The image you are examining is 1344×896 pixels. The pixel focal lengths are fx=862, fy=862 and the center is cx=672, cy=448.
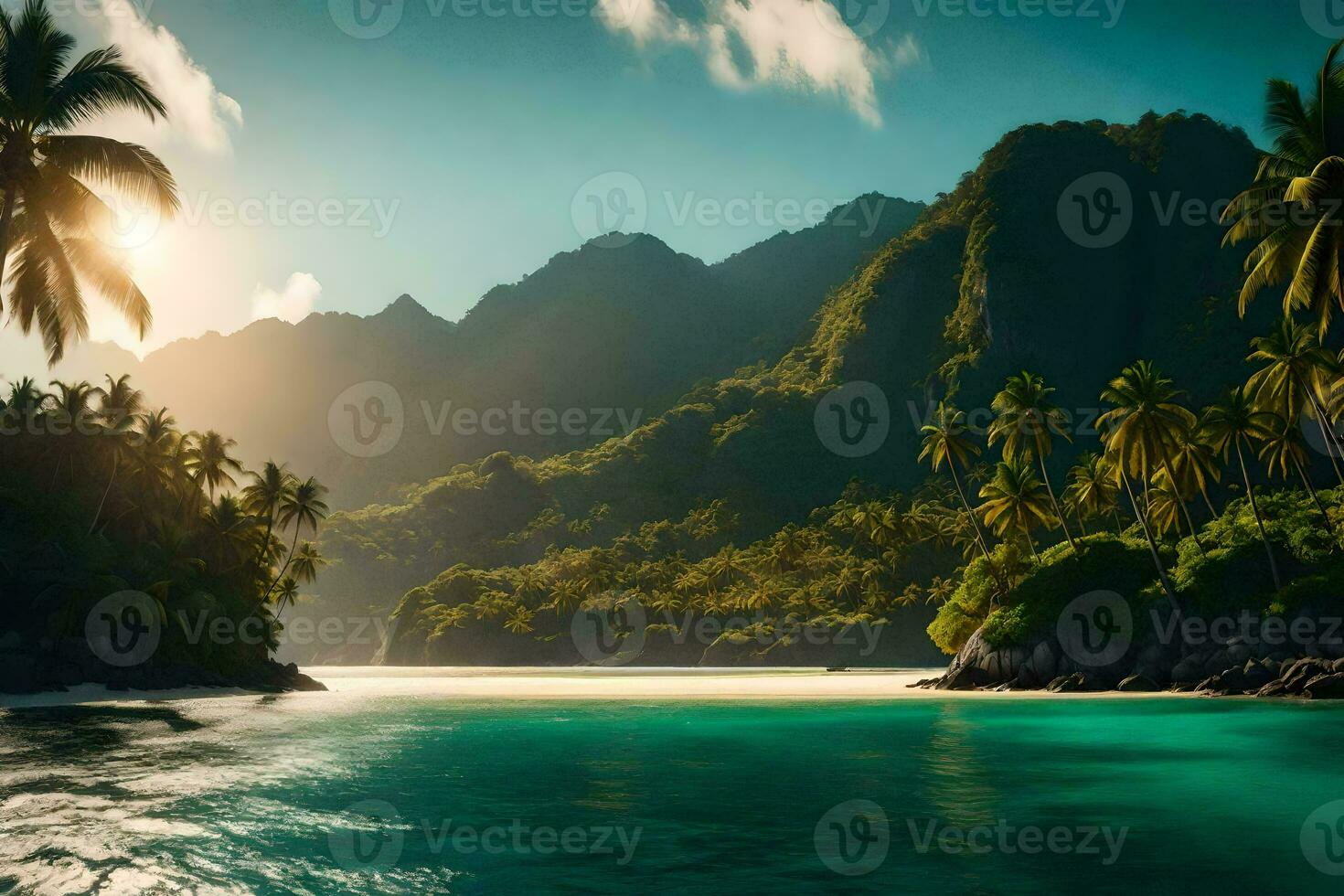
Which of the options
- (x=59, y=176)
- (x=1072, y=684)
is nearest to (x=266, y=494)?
(x=59, y=176)

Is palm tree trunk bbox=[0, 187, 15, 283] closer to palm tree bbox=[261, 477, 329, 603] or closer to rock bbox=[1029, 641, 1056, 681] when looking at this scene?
rock bbox=[1029, 641, 1056, 681]

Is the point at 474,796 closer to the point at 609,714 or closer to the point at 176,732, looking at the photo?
the point at 176,732

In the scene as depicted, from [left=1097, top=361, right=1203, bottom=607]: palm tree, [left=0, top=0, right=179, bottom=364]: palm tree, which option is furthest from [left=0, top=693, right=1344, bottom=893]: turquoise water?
[left=1097, top=361, right=1203, bottom=607]: palm tree

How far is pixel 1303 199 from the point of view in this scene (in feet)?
84.3

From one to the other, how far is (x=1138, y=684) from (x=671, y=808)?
44081mm

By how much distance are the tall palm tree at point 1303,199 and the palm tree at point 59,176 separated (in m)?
33.9

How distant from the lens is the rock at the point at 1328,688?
4066cm

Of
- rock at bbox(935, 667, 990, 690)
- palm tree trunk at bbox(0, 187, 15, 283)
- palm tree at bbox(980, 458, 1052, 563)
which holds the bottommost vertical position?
rock at bbox(935, 667, 990, 690)

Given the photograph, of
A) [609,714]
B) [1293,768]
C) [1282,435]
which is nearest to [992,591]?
[1282,435]

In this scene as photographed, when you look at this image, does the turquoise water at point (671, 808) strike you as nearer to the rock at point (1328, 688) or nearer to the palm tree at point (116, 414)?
the rock at point (1328, 688)

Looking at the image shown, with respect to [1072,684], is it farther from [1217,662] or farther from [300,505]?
[300,505]

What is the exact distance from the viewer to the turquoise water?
10.5 m

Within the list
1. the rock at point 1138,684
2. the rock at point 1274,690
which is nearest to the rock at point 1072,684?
the rock at point 1138,684

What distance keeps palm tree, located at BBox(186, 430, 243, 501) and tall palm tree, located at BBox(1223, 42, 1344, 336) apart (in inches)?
2567
